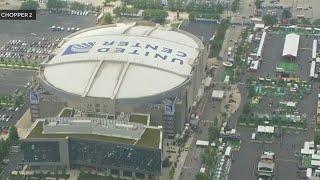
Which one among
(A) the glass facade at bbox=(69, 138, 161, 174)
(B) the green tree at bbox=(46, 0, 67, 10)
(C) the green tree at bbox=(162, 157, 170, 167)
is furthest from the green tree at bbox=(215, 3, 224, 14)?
(A) the glass facade at bbox=(69, 138, 161, 174)

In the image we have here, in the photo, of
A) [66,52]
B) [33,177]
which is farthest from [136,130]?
[66,52]

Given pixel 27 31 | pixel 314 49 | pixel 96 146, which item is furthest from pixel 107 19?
pixel 96 146

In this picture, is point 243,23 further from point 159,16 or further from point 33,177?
point 33,177

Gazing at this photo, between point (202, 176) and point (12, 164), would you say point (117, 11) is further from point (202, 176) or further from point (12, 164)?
point (202, 176)

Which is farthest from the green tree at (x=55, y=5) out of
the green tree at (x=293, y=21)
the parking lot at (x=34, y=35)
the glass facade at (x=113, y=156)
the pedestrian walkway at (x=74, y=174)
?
the pedestrian walkway at (x=74, y=174)

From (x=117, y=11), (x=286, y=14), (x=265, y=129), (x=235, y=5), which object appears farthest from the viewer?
(x=235, y=5)

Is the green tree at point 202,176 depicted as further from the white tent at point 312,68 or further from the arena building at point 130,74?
the white tent at point 312,68
